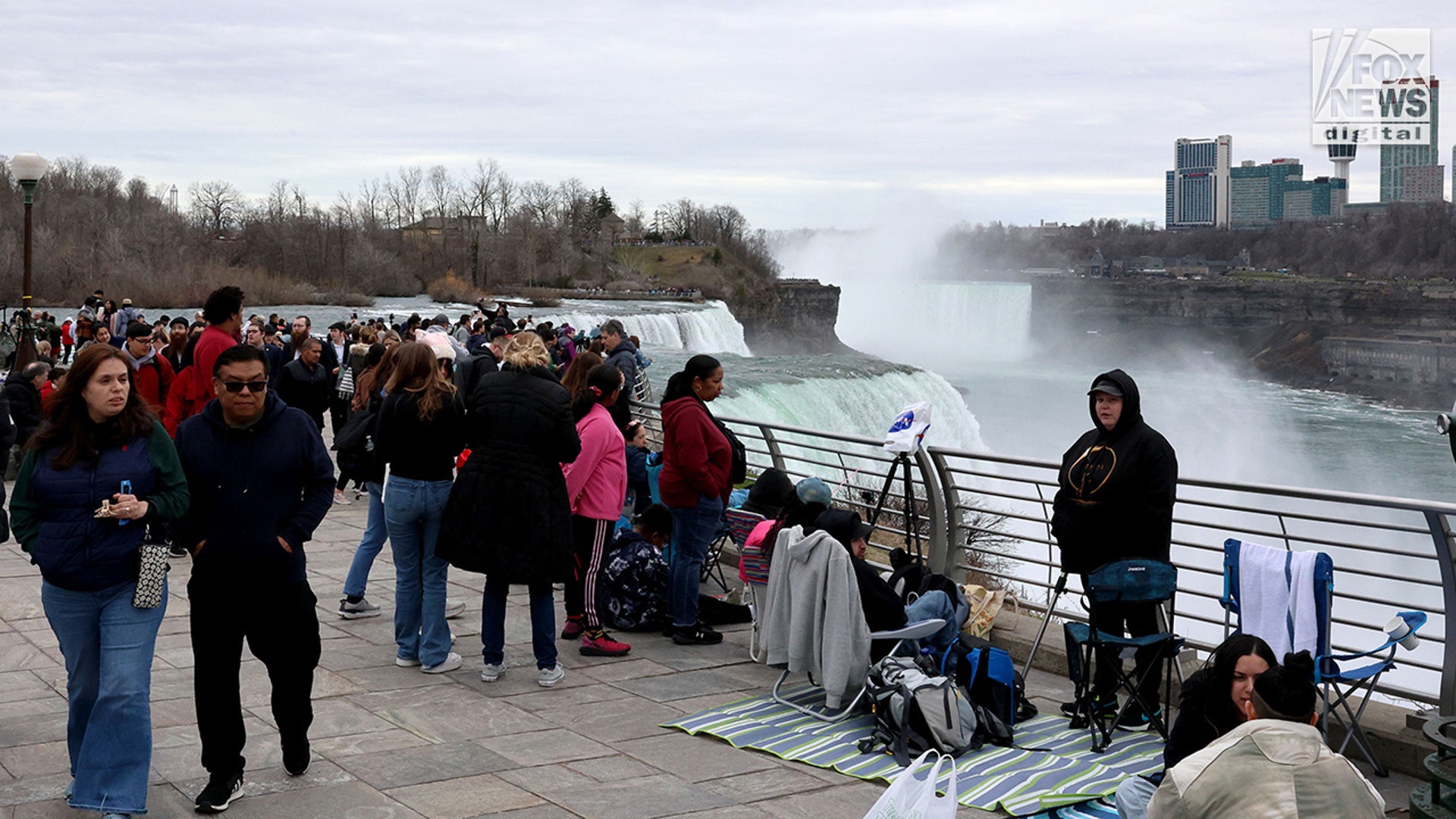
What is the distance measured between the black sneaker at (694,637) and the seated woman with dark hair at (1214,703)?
3.78 m

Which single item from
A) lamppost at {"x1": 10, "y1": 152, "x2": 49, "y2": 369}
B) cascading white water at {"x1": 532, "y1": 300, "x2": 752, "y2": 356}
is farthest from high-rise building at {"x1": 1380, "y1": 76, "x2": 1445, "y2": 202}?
lamppost at {"x1": 10, "y1": 152, "x2": 49, "y2": 369}

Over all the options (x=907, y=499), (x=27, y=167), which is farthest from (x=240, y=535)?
(x=27, y=167)

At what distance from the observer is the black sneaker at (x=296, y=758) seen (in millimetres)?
5277

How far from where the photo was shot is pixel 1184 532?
37.6 m

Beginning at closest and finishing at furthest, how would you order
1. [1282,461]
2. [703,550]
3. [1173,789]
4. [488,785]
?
1. [1173,789]
2. [488,785]
3. [703,550]
4. [1282,461]

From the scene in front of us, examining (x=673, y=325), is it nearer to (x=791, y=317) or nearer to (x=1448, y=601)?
(x=1448, y=601)

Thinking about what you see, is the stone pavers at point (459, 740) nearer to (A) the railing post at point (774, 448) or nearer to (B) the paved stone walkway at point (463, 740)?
(B) the paved stone walkway at point (463, 740)

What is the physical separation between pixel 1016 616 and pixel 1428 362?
318 feet

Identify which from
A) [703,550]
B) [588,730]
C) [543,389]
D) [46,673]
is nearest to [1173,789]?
[588,730]

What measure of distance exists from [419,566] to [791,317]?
9637 cm

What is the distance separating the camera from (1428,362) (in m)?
91.5

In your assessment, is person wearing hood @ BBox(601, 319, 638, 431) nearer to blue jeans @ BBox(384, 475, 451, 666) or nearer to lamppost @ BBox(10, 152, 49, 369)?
blue jeans @ BBox(384, 475, 451, 666)

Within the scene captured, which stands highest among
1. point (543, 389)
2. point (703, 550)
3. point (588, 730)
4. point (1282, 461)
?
point (543, 389)

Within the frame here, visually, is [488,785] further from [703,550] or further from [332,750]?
[703,550]
